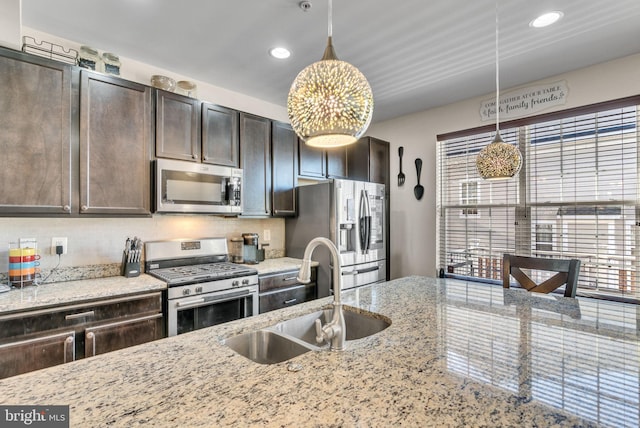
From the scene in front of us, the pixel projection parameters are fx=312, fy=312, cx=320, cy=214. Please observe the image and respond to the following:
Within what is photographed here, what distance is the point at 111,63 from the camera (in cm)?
233

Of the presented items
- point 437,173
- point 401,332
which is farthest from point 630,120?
point 401,332

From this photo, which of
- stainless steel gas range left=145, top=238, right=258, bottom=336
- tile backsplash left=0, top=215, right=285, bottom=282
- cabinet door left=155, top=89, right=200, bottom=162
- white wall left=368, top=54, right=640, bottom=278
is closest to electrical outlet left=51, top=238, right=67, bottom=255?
tile backsplash left=0, top=215, right=285, bottom=282

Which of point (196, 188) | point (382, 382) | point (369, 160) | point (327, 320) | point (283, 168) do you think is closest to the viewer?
point (382, 382)

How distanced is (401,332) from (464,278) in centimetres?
259

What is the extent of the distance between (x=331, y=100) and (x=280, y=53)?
1.77 metres

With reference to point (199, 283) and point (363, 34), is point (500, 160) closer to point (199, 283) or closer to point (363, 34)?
point (363, 34)

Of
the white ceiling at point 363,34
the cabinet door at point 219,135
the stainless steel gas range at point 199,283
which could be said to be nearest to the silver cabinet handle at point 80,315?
the stainless steel gas range at point 199,283

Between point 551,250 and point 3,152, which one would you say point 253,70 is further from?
point 551,250

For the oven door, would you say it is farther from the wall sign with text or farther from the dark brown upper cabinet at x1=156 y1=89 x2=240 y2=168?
the wall sign with text

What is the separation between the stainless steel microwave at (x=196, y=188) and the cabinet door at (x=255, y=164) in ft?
0.44

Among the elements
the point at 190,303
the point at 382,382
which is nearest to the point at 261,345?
the point at 382,382

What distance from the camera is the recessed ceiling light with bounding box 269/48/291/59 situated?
2.45m

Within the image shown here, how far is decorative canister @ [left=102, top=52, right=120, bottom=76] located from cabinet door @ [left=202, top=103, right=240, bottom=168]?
64cm

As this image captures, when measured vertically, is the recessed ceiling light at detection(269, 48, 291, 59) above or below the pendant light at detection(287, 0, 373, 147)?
above
